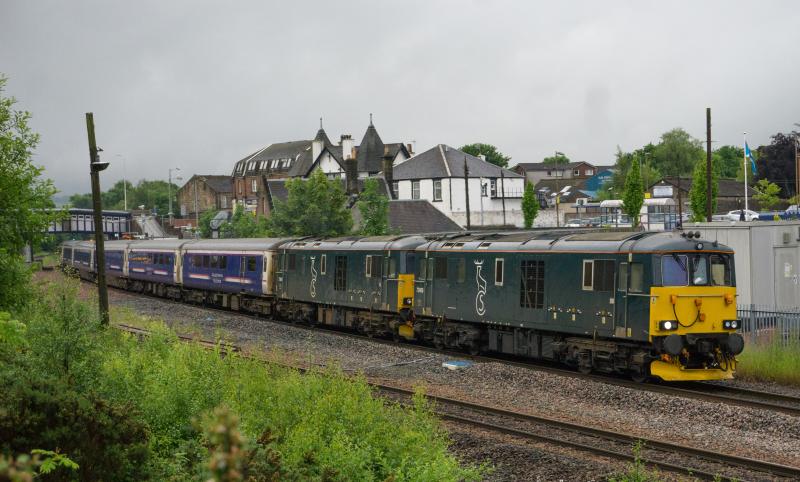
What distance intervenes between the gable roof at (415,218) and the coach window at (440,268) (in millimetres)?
35227

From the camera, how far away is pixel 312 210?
5197 cm

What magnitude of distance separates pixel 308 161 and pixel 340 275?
73.0 metres

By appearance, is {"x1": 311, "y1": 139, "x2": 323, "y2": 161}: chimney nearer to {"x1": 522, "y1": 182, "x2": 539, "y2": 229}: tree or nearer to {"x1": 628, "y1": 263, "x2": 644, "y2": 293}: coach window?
{"x1": 522, "y1": 182, "x2": 539, "y2": 229}: tree

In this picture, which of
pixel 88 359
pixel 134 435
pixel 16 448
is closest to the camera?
pixel 16 448

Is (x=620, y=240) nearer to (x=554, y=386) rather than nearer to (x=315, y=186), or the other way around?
(x=554, y=386)

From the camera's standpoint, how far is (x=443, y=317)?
2397 centimetres

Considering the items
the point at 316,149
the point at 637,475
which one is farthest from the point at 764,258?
the point at 316,149

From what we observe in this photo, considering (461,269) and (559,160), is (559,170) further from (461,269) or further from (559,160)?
(461,269)

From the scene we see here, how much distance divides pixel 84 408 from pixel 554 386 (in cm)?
1163

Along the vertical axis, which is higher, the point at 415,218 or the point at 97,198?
the point at 97,198

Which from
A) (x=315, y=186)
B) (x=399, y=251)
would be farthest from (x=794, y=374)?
(x=315, y=186)

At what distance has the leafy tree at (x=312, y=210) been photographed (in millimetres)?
52312

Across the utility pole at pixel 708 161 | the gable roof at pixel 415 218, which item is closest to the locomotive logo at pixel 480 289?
the utility pole at pixel 708 161

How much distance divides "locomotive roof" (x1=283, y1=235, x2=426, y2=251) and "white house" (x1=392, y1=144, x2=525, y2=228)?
44.4 m
